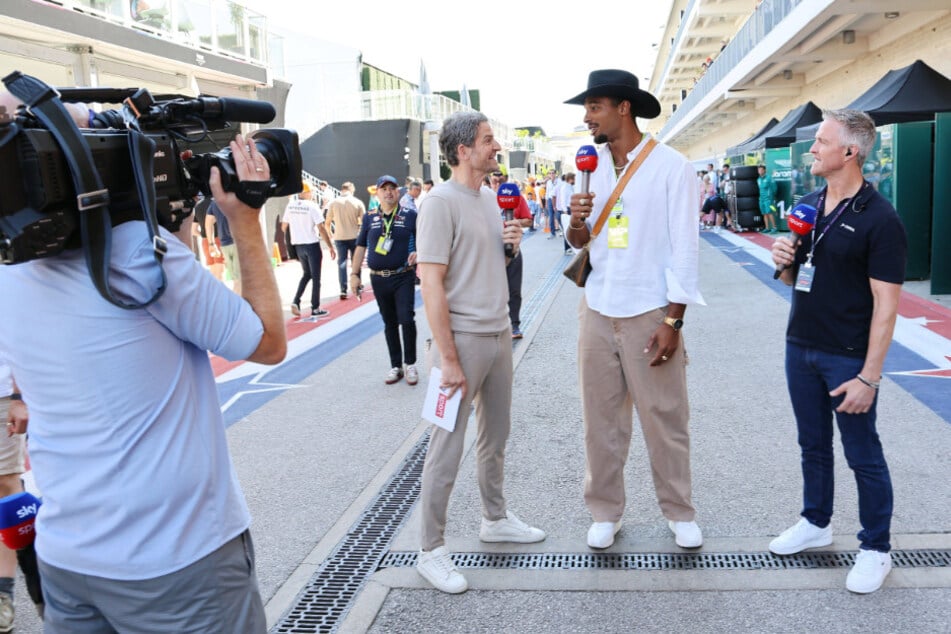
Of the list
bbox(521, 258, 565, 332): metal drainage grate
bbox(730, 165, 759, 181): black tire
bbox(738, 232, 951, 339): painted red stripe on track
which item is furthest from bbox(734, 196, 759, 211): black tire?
bbox(738, 232, 951, 339): painted red stripe on track

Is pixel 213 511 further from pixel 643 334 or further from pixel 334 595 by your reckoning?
pixel 643 334

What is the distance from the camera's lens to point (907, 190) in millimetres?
11758

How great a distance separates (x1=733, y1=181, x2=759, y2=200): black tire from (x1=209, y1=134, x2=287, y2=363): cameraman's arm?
2235 centimetres

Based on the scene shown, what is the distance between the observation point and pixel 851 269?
336cm

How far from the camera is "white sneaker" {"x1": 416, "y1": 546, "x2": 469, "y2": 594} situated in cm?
358

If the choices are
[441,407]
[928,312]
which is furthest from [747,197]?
[441,407]

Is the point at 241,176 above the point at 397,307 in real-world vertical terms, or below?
above

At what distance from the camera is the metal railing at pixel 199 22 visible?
13.7m

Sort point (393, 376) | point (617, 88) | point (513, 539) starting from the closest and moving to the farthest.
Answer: point (617, 88) < point (513, 539) < point (393, 376)

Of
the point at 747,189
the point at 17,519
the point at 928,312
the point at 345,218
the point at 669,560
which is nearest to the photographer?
the point at 17,519

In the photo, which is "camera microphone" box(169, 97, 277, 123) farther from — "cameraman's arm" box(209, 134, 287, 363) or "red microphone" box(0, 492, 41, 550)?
"red microphone" box(0, 492, 41, 550)

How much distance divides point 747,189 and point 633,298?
20.3 m

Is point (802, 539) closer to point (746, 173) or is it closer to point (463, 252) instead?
point (463, 252)

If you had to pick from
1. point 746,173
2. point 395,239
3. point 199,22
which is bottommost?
point 395,239
